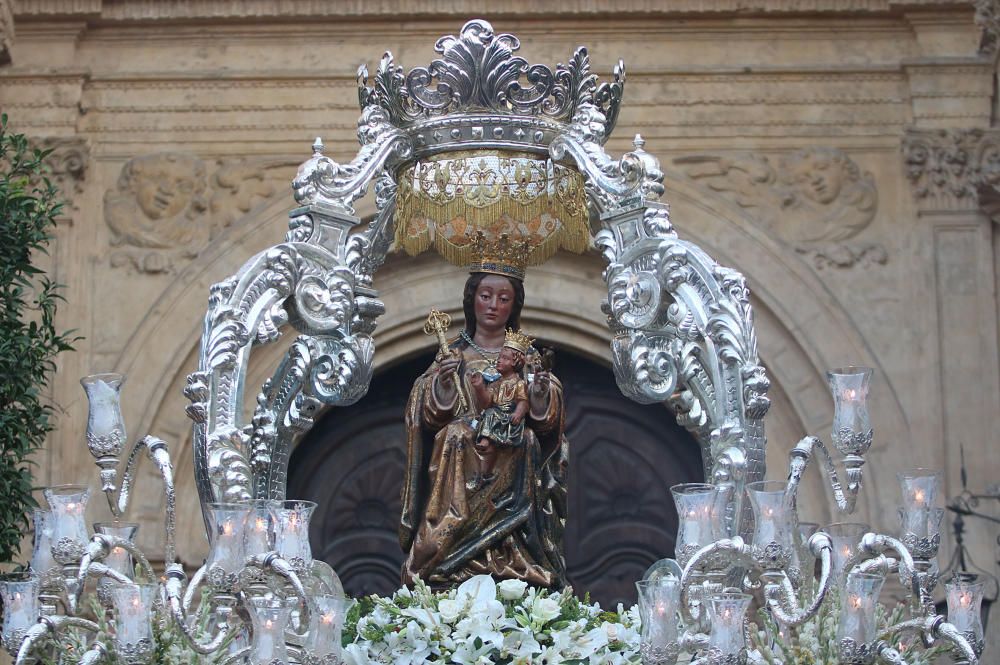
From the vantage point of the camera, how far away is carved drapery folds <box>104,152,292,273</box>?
13078mm

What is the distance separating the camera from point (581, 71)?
902 cm

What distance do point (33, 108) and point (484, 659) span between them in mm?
6544

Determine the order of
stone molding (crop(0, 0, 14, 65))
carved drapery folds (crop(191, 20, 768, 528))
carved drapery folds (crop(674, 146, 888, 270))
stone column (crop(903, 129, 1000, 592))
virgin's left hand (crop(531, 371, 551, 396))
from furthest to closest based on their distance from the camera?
1. carved drapery folds (crop(674, 146, 888, 270))
2. stone column (crop(903, 129, 1000, 592))
3. stone molding (crop(0, 0, 14, 65))
4. virgin's left hand (crop(531, 371, 551, 396))
5. carved drapery folds (crop(191, 20, 768, 528))

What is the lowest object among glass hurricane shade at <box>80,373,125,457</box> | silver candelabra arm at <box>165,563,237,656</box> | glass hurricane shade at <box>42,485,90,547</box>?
silver candelabra arm at <box>165,563,237,656</box>

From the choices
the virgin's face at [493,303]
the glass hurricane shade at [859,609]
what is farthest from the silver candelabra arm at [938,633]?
the virgin's face at [493,303]

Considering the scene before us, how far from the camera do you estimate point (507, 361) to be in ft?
28.7

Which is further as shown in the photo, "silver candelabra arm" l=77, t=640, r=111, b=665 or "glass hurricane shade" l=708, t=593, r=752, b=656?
"silver candelabra arm" l=77, t=640, r=111, b=665

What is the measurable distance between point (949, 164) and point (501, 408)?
16.7 ft

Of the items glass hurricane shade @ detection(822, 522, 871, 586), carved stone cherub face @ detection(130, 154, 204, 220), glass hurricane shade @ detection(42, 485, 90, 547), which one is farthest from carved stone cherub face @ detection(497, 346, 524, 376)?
carved stone cherub face @ detection(130, 154, 204, 220)

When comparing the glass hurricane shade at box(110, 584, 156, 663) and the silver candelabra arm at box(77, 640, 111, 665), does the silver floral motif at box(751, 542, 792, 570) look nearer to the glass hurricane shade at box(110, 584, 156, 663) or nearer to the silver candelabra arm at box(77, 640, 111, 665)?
the glass hurricane shade at box(110, 584, 156, 663)

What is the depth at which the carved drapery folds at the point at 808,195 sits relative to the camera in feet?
42.6

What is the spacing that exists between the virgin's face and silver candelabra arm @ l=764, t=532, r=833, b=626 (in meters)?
1.82

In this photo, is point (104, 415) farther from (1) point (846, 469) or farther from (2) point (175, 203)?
(2) point (175, 203)

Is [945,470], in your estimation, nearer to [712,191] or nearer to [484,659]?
[712,191]
